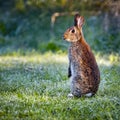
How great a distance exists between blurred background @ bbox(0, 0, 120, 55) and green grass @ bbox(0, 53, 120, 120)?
13.2 feet

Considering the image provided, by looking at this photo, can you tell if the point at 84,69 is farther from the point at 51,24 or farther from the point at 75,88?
the point at 51,24

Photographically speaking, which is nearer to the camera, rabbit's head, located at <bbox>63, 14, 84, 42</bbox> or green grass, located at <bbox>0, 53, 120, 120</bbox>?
green grass, located at <bbox>0, 53, 120, 120</bbox>

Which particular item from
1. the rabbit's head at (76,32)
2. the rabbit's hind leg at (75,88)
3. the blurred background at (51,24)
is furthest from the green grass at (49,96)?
the blurred background at (51,24)

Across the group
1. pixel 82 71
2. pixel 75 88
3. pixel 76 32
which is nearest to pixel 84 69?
pixel 82 71

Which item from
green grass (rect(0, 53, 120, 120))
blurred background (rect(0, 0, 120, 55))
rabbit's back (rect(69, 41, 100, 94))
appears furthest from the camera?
blurred background (rect(0, 0, 120, 55))

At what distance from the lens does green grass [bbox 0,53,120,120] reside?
246 inches

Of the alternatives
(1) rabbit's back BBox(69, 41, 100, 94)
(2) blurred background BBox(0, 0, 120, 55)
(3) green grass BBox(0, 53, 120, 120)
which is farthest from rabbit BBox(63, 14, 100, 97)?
(2) blurred background BBox(0, 0, 120, 55)

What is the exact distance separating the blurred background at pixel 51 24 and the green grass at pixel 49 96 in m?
4.02

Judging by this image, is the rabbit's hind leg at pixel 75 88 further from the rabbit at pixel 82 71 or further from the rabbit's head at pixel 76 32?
the rabbit's head at pixel 76 32

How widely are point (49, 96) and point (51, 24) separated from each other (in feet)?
36.7

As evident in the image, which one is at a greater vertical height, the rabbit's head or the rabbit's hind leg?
the rabbit's head

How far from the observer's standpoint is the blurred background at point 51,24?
1569 centimetres

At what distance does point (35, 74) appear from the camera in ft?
33.5

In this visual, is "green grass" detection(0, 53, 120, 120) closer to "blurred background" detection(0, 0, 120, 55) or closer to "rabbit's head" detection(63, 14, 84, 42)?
"rabbit's head" detection(63, 14, 84, 42)
